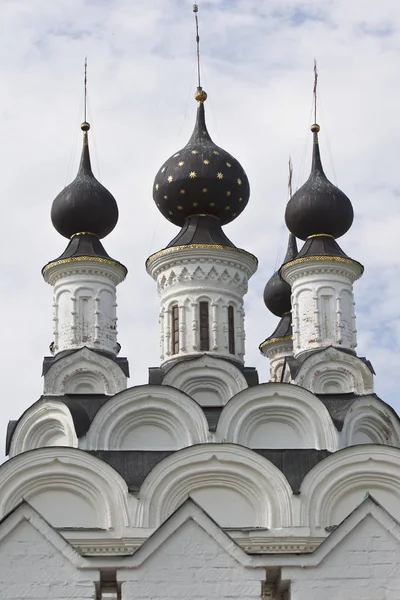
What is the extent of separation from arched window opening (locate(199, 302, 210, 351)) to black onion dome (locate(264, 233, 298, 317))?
4566 mm

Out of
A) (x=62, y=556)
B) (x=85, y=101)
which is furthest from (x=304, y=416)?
(x=62, y=556)

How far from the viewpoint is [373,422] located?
17.7 m

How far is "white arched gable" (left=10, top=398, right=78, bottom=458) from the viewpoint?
17.4 m

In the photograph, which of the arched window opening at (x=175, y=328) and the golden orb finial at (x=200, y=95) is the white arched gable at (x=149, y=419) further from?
the golden orb finial at (x=200, y=95)

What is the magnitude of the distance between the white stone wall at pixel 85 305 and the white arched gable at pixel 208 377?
123 centimetres

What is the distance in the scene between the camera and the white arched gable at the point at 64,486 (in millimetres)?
15789

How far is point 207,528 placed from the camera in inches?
348

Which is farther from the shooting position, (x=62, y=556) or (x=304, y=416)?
(x=304, y=416)

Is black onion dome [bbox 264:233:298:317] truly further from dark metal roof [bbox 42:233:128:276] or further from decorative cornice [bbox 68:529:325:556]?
decorative cornice [bbox 68:529:325:556]

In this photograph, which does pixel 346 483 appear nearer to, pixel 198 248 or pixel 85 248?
pixel 198 248

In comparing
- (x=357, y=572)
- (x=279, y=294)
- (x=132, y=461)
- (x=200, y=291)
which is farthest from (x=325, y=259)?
(x=357, y=572)

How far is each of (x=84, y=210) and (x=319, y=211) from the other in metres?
3.69

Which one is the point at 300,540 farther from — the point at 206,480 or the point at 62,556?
the point at 62,556

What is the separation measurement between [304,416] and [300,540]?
→ 2261 millimetres
